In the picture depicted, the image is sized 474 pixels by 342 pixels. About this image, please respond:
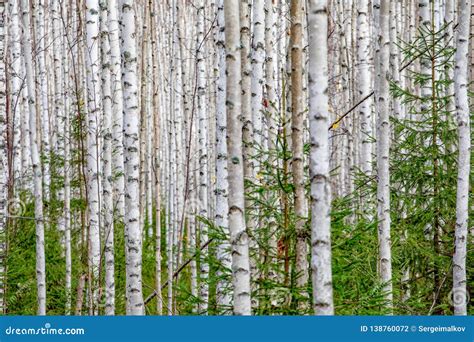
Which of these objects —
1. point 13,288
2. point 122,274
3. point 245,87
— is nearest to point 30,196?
point 122,274

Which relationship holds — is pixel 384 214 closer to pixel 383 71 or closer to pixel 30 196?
pixel 383 71

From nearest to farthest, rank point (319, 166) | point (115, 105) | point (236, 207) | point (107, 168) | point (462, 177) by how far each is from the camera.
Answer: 1. point (319, 166)
2. point (236, 207)
3. point (462, 177)
4. point (115, 105)
5. point (107, 168)

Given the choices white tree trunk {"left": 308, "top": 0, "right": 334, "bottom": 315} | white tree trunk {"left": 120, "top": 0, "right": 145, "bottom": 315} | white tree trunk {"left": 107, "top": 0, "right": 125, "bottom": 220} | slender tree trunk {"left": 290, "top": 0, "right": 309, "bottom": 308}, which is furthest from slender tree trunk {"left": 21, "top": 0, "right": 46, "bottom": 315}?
white tree trunk {"left": 308, "top": 0, "right": 334, "bottom": 315}

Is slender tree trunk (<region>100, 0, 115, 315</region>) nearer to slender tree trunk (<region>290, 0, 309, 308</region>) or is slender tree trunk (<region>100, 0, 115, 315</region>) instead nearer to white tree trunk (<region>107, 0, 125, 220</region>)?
white tree trunk (<region>107, 0, 125, 220</region>)

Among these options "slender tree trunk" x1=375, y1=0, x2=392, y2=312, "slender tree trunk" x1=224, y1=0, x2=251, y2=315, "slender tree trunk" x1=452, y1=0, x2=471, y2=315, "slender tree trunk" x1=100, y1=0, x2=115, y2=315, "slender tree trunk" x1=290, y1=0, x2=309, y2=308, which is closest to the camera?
"slender tree trunk" x1=224, y1=0, x2=251, y2=315

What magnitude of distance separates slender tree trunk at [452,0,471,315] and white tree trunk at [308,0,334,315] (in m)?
2.12

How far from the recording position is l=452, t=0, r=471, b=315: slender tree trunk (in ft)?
16.7

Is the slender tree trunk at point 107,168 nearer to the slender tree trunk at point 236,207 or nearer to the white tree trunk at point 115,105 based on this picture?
the white tree trunk at point 115,105

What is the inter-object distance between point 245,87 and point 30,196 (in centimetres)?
692

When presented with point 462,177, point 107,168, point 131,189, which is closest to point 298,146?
point 462,177

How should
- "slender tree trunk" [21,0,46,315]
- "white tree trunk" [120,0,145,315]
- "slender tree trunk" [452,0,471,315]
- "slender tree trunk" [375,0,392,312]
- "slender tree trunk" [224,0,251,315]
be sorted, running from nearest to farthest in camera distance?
"slender tree trunk" [224,0,251,315] < "slender tree trunk" [452,0,471,315] < "slender tree trunk" [375,0,392,312] < "white tree trunk" [120,0,145,315] < "slender tree trunk" [21,0,46,315]

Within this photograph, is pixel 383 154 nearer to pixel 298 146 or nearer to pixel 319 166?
pixel 298 146

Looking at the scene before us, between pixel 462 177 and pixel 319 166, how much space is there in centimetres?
229

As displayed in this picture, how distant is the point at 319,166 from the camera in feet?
11.0
